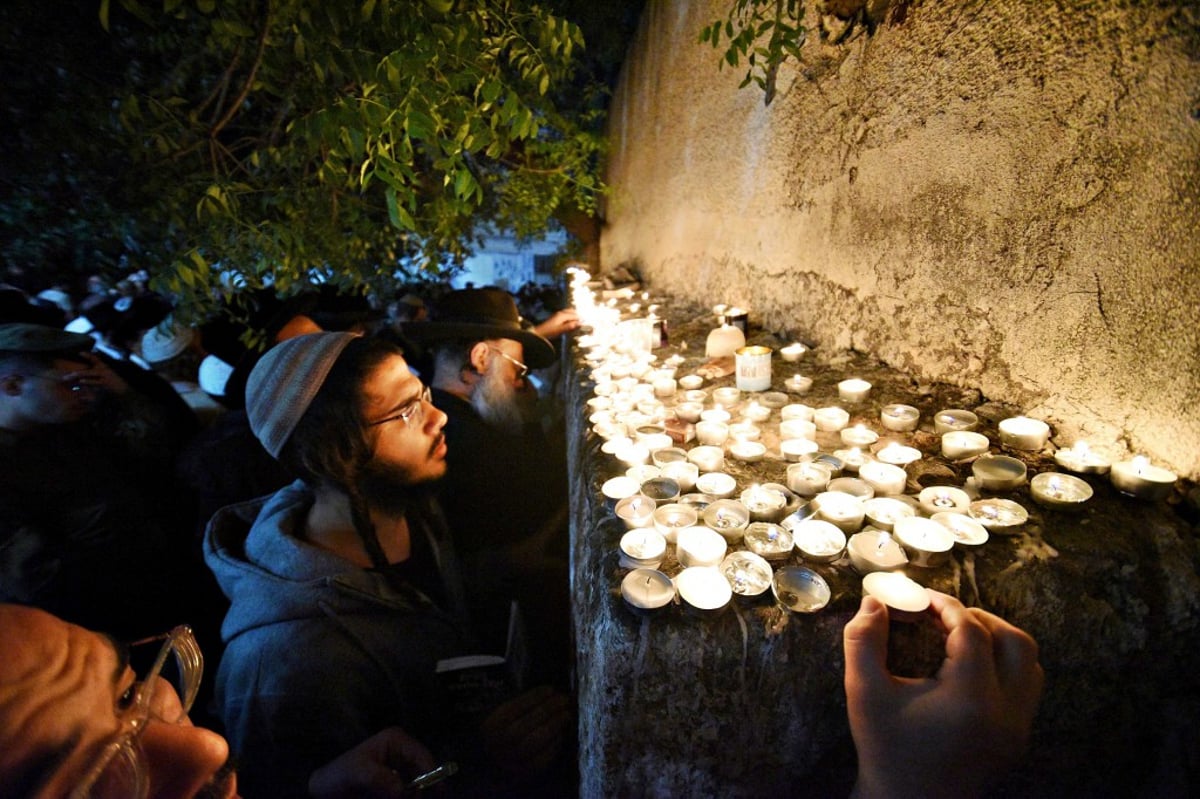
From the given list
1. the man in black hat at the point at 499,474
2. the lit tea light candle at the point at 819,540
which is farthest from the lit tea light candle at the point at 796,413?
the man in black hat at the point at 499,474

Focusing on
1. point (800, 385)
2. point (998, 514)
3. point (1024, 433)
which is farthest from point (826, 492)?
point (800, 385)

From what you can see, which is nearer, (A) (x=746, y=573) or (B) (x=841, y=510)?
(A) (x=746, y=573)

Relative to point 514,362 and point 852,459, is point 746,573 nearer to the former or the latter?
point 852,459

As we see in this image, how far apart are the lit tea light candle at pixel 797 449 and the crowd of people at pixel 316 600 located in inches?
27.2

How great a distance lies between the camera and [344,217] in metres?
4.36

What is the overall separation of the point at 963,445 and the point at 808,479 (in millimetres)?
580

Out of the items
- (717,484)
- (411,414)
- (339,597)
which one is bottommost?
(339,597)

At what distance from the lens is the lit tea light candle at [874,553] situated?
1.10 meters

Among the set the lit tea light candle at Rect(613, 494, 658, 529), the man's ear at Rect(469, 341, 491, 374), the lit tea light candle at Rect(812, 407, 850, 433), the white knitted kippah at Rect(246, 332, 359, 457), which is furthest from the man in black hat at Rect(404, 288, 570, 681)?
the lit tea light candle at Rect(812, 407, 850, 433)

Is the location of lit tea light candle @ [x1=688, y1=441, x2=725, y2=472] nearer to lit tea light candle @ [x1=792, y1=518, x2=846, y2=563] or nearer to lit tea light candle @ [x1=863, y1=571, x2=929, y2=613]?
lit tea light candle @ [x1=792, y1=518, x2=846, y2=563]

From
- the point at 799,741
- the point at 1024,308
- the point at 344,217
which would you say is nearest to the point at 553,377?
the point at 344,217

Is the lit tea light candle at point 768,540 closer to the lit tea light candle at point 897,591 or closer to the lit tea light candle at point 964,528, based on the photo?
the lit tea light candle at point 897,591

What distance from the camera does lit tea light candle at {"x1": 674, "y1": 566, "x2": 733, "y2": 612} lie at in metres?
1.03

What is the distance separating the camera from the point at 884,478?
1421 mm
